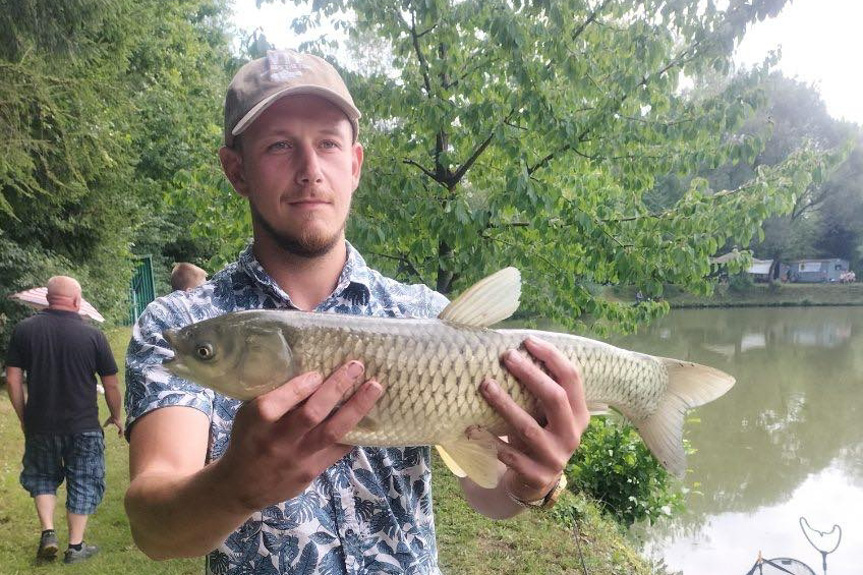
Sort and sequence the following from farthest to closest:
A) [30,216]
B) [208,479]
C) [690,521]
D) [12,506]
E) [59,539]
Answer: [30,216]
[690,521]
[12,506]
[59,539]
[208,479]

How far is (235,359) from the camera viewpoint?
1.30 metres

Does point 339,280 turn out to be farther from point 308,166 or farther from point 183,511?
point 183,511

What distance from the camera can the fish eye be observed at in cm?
130

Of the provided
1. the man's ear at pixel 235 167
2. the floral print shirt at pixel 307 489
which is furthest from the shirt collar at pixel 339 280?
the man's ear at pixel 235 167

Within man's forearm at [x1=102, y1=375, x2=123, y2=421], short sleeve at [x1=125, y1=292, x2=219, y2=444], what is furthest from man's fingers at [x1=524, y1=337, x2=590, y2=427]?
man's forearm at [x1=102, y1=375, x2=123, y2=421]

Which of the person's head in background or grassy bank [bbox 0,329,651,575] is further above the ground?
the person's head in background

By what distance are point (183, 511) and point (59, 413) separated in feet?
13.9

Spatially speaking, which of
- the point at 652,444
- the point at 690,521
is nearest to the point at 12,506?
the point at 652,444

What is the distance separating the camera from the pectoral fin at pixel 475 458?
1.51 meters

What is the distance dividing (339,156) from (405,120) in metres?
4.06

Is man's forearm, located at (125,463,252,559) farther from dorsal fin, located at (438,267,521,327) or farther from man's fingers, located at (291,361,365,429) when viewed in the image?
dorsal fin, located at (438,267,521,327)

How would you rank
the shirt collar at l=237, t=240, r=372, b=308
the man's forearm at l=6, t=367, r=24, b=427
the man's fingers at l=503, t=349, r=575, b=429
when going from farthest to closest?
1. the man's forearm at l=6, t=367, r=24, b=427
2. the shirt collar at l=237, t=240, r=372, b=308
3. the man's fingers at l=503, t=349, r=575, b=429

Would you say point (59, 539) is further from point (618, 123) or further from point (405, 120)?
point (618, 123)

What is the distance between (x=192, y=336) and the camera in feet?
4.30
